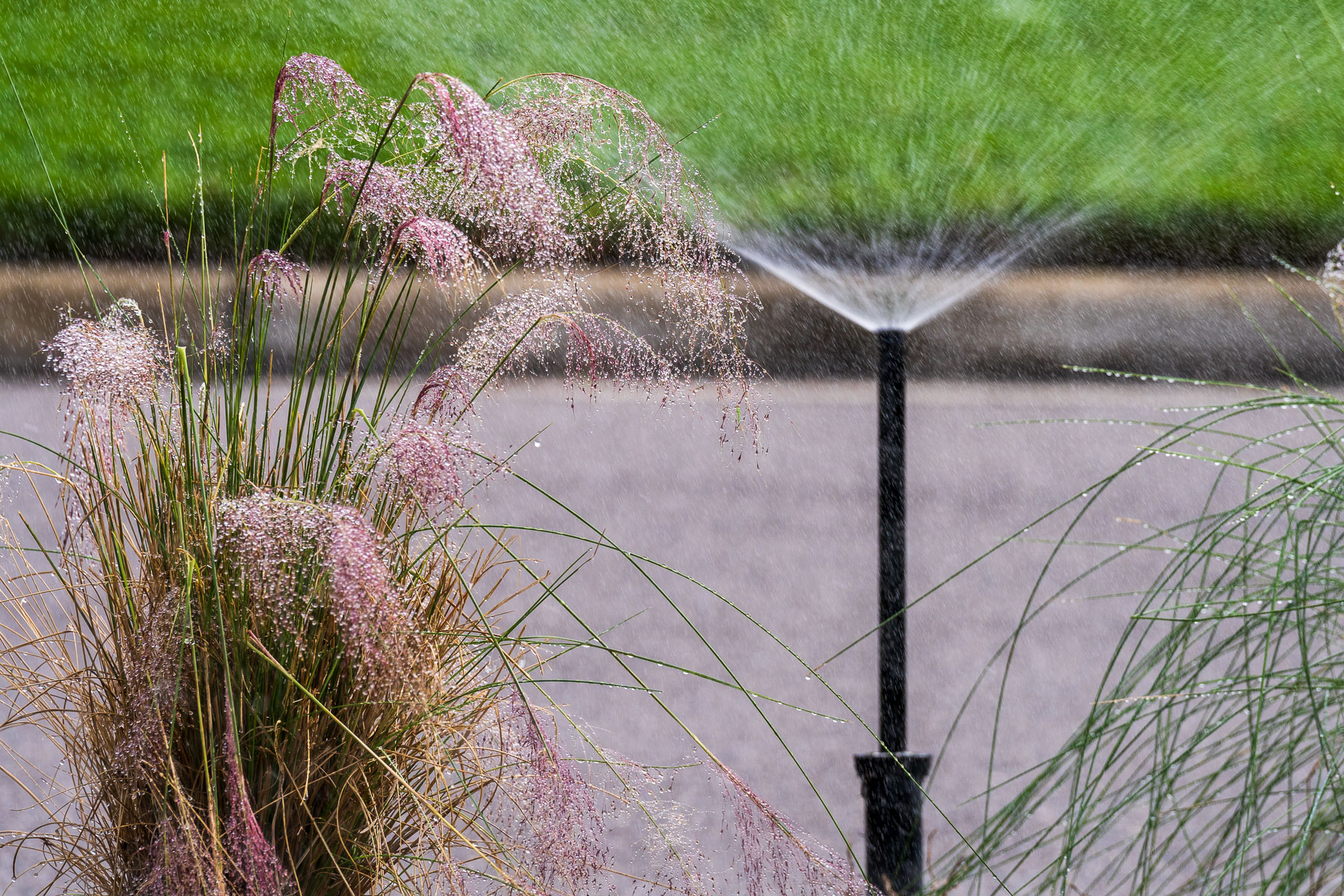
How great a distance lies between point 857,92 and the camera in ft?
6.38

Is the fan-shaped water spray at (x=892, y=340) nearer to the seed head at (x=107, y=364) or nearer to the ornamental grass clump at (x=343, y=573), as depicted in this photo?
the ornamental grass clump at (x=343, y=573)

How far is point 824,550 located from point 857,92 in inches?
30.3

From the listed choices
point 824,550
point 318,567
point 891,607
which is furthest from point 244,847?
point 824,550

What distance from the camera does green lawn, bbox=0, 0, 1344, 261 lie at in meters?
1.79

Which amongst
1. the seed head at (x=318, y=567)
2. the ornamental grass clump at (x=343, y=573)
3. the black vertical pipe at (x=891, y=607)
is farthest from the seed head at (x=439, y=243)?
the black vertical pipe at (x=891, y=607)

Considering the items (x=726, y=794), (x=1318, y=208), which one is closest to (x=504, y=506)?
(x=726, y=794)

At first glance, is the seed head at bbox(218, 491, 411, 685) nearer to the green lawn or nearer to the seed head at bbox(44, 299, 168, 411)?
the seed head at bbox(44, 299, 168, 411)

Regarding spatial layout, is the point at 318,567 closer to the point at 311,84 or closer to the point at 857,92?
the point at 311,84

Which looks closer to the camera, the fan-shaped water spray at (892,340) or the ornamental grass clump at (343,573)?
the ornamental grass clump at (343,573)

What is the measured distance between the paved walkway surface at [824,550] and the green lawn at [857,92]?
31cm

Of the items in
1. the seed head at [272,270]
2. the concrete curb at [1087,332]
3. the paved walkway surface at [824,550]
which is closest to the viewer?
the seed head at [272,270]

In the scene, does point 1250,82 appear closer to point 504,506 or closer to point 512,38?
point 512,38

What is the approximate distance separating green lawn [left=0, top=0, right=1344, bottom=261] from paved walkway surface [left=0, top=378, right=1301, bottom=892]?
309mm

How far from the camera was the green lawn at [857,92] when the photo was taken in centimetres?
179
